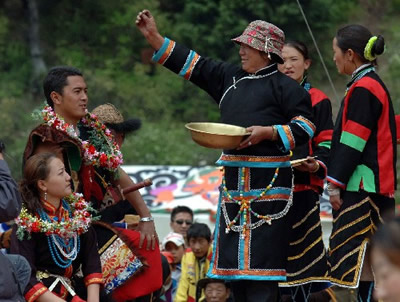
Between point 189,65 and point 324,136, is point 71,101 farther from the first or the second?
point 324,136

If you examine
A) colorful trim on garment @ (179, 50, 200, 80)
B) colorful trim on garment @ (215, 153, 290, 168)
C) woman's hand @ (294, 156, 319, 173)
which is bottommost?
woman's hand @ (294, 156, 319, 173)

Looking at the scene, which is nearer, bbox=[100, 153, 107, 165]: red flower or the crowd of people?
the crowd of people

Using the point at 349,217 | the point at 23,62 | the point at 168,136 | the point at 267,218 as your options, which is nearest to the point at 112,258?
the point at 267,218

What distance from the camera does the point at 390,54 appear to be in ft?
65.8

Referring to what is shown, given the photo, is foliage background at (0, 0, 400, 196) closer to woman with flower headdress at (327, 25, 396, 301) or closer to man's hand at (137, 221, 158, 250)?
woman with flower headdress at (327, 25, 396, 301)

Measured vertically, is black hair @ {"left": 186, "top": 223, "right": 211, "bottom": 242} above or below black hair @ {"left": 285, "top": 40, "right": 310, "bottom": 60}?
below

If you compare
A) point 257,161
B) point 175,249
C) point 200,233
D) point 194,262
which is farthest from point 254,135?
point 175,249

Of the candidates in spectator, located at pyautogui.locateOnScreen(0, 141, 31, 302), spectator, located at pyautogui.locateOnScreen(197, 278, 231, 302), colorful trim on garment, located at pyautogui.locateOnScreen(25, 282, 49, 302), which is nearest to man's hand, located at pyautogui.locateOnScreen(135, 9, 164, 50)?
colorful trim on garment, located at pyautogui.locateOnScreen(25, 282, 49, 302)

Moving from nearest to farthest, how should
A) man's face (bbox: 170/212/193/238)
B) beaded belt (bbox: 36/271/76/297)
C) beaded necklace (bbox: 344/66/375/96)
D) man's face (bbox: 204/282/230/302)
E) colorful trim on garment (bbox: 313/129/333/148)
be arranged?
beaded belt (bbox: 36/271/76/297) → beaded necklace (bbox: 344/66/375/96) → colorful trim on garment (bbox: 313/129/333/148) → man's face (bbox: 204/282/230/302) → man's face (bbox: 170/212/193/238)

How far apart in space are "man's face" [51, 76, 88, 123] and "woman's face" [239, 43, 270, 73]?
99 centimetres

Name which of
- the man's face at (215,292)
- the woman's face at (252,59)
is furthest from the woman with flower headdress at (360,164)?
the man's face at (215,292)

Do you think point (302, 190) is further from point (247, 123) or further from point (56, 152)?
point (56, 152)

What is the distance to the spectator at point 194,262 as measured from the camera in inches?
363

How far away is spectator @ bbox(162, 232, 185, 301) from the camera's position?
9.66m
